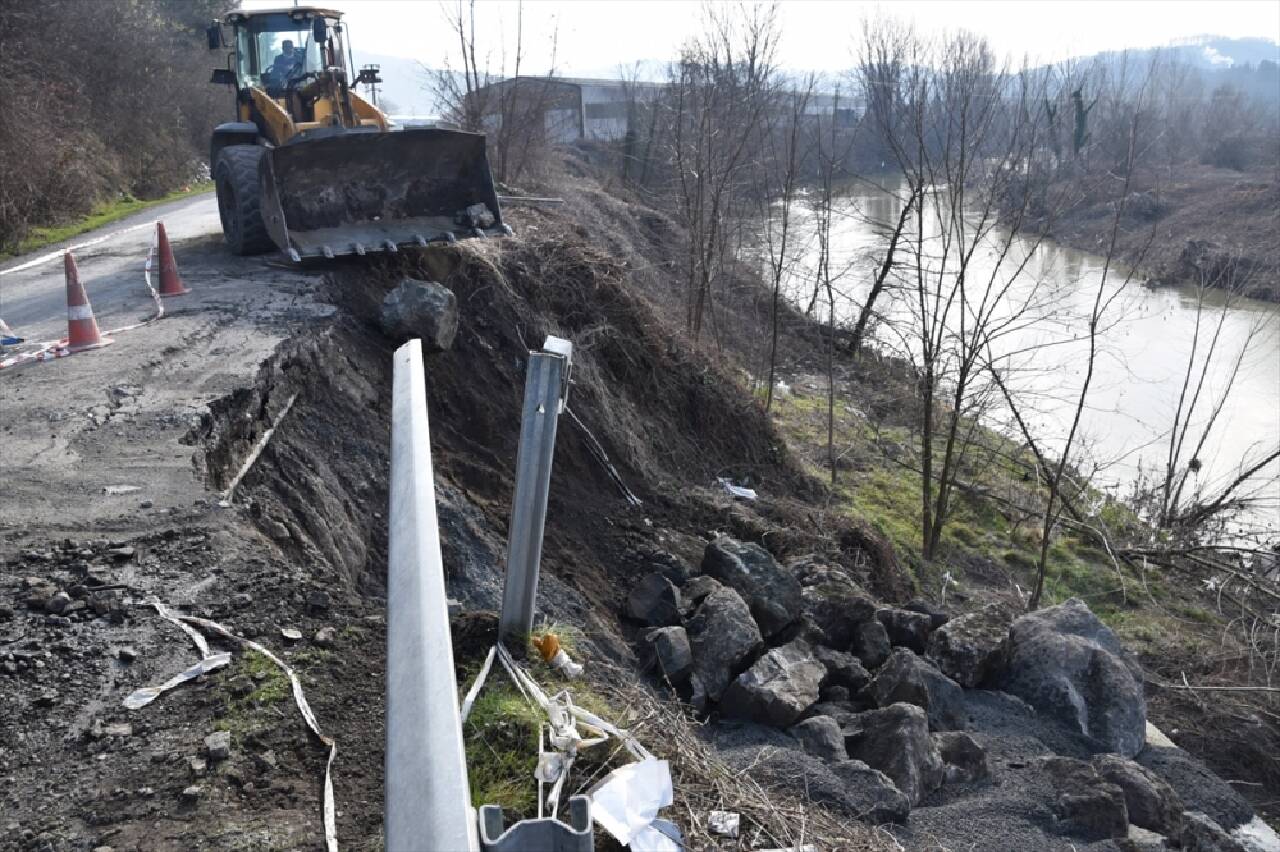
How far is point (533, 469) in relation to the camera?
340 centimetres

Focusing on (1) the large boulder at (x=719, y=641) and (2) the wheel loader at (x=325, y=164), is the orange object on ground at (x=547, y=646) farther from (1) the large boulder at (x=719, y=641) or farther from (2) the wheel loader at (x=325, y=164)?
(2) the wheel loader at (x=325, y=164)

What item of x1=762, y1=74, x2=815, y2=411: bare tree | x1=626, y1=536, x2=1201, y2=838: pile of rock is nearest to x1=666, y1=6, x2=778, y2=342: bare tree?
x1=762, y1=74, x2=815, y2=411: bare tree

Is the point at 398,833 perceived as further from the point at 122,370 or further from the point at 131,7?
the point at 131,7

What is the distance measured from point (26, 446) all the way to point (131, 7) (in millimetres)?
28638

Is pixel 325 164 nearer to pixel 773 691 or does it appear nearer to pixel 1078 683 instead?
pixel 773 691

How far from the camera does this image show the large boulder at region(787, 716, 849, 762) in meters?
5.83

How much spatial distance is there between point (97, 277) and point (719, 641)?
8458 millimetres

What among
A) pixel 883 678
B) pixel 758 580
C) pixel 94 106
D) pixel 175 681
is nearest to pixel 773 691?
pixel 883 678

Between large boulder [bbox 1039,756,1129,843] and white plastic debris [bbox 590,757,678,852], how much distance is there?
351cm

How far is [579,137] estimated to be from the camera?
133 feet

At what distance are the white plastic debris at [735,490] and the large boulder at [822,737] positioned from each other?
5736 millimetres

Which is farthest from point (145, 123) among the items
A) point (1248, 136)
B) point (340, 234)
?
point (1248, 136)

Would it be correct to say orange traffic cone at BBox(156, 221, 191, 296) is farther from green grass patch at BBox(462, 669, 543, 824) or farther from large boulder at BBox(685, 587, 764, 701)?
green grass patch at BBox(462, 669, 543, 824)

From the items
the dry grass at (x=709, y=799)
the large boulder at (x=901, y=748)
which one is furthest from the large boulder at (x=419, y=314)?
the dry grass at (x=709, y=799)
